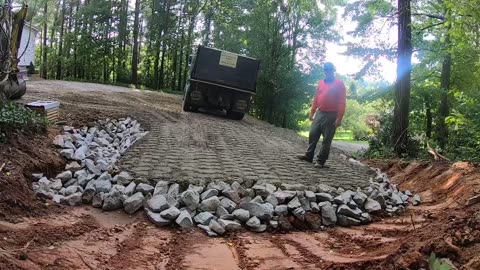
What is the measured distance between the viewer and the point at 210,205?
4.89 m

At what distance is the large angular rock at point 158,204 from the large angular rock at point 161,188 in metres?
0.16

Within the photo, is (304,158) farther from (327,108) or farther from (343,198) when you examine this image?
(343,198)

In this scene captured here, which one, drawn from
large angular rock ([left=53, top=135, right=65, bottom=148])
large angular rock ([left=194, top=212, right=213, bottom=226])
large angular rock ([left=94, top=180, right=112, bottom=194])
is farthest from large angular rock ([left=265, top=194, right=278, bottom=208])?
large angular rock ([left=53, top=135, right=65, bottom=148])

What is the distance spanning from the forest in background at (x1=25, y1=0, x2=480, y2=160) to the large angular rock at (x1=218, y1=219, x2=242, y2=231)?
5785 mm

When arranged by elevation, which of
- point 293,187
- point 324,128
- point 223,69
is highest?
point 223,69

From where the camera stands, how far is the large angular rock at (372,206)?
561 cm

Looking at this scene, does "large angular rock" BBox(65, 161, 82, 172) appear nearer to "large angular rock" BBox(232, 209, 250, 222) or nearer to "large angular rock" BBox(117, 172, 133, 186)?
"large angular rock" BBox(117, 172, 133, 186)

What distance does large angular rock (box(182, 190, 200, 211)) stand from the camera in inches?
192

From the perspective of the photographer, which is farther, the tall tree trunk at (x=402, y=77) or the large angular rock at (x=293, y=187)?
the tall tree trunk at (x=402, y=77)

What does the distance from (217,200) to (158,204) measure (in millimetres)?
636

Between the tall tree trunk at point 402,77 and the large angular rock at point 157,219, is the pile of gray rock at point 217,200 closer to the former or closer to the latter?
the large angular rock at point 157,219

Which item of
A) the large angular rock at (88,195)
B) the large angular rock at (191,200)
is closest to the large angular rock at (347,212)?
the large angular rock at (191,200)

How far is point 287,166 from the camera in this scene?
728cm

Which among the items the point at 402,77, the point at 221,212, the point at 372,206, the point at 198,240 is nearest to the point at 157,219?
the point at 198,240
